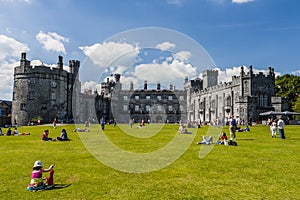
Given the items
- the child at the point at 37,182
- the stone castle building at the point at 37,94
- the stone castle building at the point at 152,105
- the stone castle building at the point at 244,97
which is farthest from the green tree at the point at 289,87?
the child at the point at 37,182

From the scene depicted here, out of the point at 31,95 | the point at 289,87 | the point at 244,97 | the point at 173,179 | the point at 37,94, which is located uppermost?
the point at 289,87

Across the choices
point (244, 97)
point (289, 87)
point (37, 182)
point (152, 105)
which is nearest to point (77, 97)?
point (152, 105)

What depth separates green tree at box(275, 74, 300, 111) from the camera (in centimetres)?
7081

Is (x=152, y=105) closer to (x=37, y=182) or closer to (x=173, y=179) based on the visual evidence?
(x=173, y=179)

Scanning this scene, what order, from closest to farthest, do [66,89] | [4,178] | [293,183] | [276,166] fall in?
[293,183] < [4,178] < [276,166] < [66,89]

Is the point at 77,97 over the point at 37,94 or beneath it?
beneath

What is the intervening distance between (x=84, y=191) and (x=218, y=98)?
65091mm

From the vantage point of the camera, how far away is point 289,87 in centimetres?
7250

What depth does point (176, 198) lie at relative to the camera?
730cm

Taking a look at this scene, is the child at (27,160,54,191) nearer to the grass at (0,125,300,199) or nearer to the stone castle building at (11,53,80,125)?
the grass at (0,125,300,199)

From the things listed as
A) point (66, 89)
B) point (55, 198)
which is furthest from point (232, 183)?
point (66, 89)

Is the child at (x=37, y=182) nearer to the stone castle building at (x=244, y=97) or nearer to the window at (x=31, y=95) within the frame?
the stone castle building at (x=244, y=97)

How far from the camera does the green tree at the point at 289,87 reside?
7081cm

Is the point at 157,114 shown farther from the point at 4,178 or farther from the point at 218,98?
the point at 4,178
